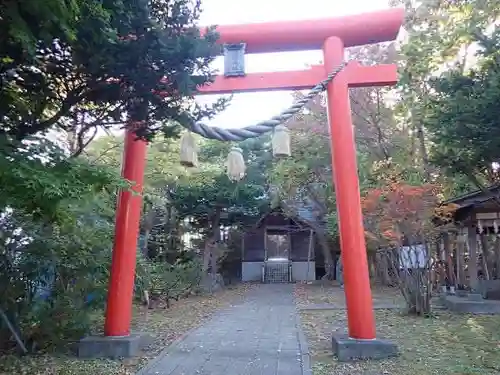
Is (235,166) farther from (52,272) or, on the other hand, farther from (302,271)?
(302,271)

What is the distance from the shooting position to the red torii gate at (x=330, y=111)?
585cm

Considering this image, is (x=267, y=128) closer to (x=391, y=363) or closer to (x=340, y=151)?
(x=340, y=151)

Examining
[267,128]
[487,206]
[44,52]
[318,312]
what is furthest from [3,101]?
Result: [487,206]

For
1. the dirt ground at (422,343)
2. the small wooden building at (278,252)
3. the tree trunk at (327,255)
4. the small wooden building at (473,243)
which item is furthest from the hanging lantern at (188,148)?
the small wooden building at (278,252)

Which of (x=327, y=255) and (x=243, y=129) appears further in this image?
(x=327, y=255)

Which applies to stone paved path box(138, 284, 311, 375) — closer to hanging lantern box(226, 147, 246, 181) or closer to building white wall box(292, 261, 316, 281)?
hanging lantern box(226, 147, 246, 181)

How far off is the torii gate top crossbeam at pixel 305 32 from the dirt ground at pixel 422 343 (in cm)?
417

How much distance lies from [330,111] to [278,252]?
16.8 meters

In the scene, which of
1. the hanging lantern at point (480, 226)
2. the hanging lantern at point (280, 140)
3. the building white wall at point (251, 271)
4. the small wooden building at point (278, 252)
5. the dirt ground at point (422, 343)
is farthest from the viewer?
the building white wall at point (251, 271)

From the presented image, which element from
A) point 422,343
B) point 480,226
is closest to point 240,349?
point 422,343

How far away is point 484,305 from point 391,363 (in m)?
5.41

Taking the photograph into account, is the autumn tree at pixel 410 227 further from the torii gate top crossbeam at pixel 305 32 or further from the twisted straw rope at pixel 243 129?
the twisted straw rope at pixel 243 129

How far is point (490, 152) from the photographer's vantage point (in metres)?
6.10

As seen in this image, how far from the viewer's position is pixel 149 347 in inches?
255
